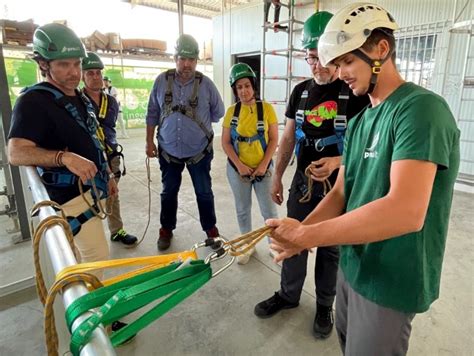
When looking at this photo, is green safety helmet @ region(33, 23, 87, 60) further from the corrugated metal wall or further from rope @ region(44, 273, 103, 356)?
the corrugated metal wall

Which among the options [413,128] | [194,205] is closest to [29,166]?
[413,128]

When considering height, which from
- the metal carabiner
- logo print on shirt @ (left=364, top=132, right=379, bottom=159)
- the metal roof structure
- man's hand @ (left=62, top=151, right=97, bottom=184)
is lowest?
the metal carabiner

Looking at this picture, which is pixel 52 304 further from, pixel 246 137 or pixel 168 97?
pixel 168 97

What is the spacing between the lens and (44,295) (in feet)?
2.79

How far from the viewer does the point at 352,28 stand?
3.25 feet

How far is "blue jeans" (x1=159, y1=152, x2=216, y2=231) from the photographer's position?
303 cm

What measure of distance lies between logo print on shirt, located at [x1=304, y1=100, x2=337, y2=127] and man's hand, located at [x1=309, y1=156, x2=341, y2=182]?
23cm

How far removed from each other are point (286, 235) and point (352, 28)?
0.70 meters

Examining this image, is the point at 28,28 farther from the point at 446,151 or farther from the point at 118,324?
the point at 446,151

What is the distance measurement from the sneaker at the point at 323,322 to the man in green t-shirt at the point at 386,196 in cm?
88

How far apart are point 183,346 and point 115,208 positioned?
1.87 m

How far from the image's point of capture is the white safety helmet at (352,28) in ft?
3.21

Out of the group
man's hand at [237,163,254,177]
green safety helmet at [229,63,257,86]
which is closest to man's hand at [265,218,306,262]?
man's hand at [237,163,254,177]

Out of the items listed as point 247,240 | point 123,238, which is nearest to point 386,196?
point 247,240
